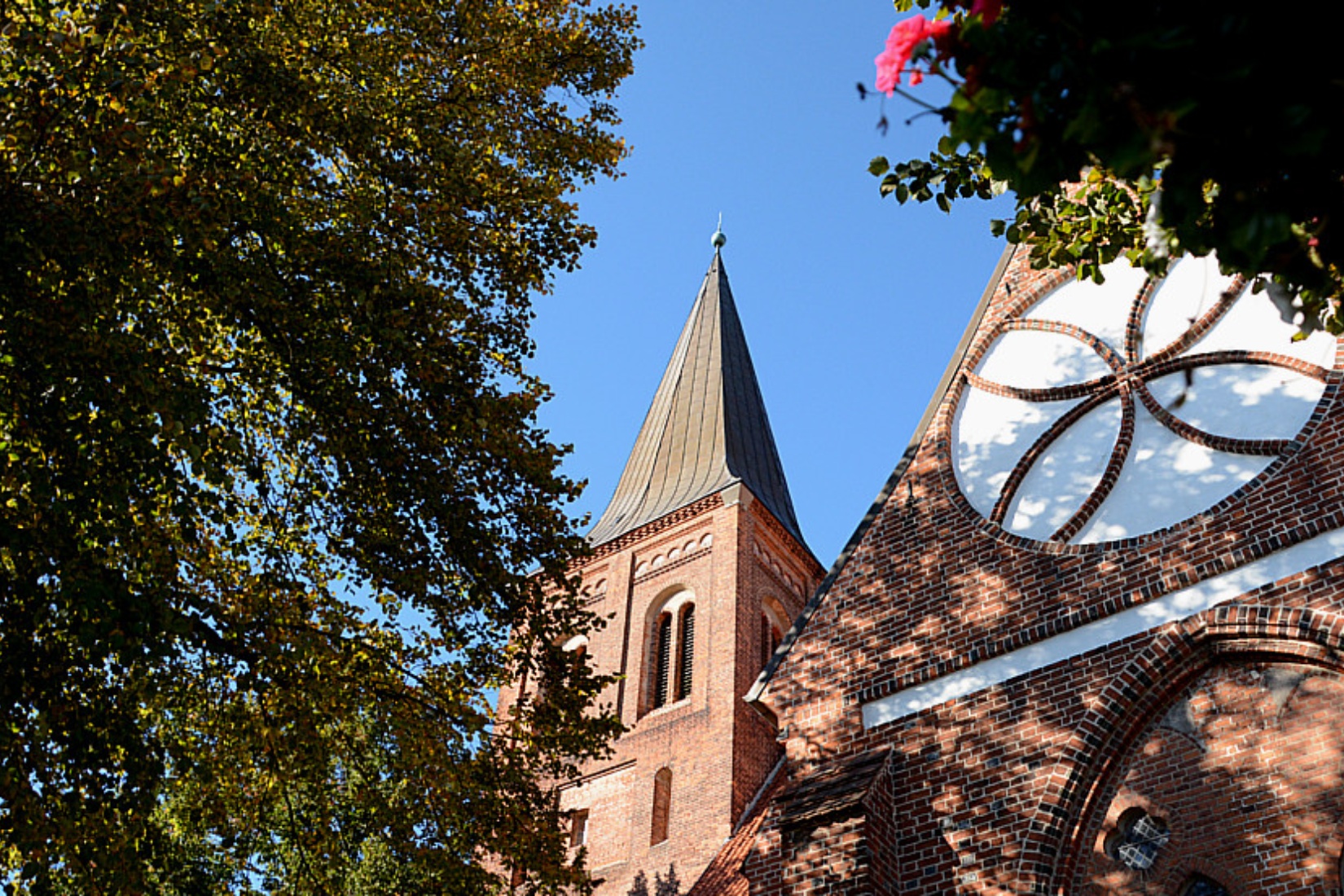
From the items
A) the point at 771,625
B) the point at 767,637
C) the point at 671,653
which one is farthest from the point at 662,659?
the point at 771,625

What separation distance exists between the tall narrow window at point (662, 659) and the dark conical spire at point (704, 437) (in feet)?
7.59

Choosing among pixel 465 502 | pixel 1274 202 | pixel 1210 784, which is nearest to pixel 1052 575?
pixel 1210 784

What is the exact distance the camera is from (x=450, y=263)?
→ 9.09 metres

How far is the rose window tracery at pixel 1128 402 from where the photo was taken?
7934 mm

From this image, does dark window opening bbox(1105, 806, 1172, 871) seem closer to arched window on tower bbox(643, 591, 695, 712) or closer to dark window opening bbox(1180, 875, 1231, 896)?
dark window opening bbox(1180, 875, 1231, 896)

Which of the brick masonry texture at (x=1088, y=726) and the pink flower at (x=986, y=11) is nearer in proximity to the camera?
the pink flower at (x=986, y=11)

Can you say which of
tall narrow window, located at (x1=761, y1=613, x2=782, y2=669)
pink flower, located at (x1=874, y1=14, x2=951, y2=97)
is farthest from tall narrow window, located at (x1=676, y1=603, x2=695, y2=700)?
pink flower, located at (x1=874, y1=14, x2=951, y2=97)

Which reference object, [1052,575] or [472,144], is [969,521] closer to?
[1052,575]

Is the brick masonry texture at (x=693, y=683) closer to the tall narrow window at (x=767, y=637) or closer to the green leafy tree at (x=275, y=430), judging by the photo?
the tall narrow window at (x=767, y=637)

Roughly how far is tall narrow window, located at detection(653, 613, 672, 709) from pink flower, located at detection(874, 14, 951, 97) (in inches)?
755

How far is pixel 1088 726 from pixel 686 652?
14920 millimetres

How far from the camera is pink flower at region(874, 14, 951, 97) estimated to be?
281cm

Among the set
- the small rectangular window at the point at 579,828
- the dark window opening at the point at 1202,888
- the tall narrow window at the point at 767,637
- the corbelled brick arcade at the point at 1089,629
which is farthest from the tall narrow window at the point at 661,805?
the dark window opening at the point at 1202,888

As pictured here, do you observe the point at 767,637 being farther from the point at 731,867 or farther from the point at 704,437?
the point at 731,867
